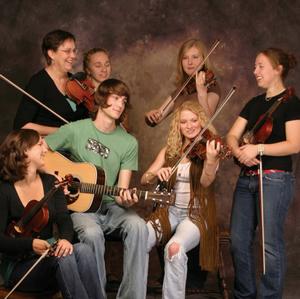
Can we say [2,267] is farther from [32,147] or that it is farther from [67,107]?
[67,107]

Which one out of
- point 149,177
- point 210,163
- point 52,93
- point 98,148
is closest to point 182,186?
point 149,177

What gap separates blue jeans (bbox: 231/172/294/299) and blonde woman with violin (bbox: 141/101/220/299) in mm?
153

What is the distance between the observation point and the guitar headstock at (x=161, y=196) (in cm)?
383

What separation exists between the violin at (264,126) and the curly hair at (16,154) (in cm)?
112

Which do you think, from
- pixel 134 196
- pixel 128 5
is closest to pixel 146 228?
pixel 134 196

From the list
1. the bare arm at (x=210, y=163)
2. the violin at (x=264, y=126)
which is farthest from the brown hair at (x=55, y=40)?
the violin at (x=264, y=126)

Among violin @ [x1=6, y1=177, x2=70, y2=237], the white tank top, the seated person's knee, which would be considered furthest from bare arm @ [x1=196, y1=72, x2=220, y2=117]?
violin @ [x1=6, y1=177, x2=70, y2=237]

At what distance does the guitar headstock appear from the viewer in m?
3.83

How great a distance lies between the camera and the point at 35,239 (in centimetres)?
342

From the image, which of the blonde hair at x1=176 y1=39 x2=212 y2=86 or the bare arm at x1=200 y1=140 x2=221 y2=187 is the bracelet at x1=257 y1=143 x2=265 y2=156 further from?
the blonde hair at x1=176 y1=39 x2=212 y2=86

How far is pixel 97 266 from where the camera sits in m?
3.78

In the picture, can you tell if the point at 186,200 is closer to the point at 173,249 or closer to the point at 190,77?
the point at 173,249

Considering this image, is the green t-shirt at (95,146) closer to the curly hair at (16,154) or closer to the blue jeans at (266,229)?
the curly hair at (16,154)

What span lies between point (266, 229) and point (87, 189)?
0.97m
